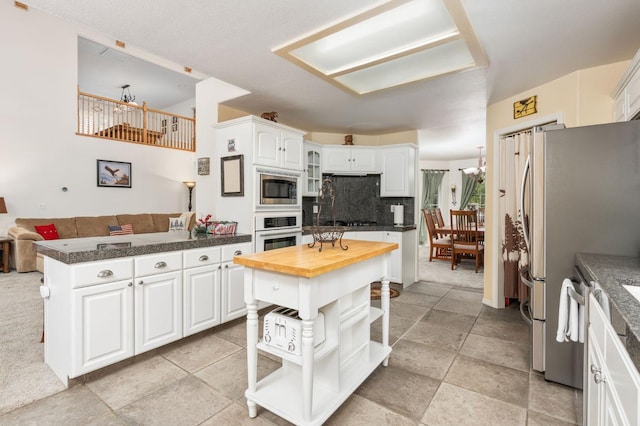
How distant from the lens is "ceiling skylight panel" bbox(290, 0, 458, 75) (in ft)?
6.57

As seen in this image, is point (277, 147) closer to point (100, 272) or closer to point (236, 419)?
point (100, 272)

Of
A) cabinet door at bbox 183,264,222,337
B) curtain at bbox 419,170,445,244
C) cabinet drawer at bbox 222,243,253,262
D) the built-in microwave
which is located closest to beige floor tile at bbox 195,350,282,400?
cabinet door at bbox 183,264,222,337

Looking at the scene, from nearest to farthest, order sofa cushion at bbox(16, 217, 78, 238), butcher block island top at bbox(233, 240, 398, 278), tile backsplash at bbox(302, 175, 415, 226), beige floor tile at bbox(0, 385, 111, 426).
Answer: butcher block island top at bbox(233, 240, 398, 278), beige floor tile at bbox(0, 385, 111, 426), tile backsplash at bbox(302, 175, 415, 226), sofa cushion at bbox(16, 217, 78, 238)

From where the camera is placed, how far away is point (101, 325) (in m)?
2.02

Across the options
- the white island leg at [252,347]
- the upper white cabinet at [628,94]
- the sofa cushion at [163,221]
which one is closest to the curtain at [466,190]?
the upper white cabinet at [628,94]

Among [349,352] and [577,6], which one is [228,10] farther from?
[349,352]

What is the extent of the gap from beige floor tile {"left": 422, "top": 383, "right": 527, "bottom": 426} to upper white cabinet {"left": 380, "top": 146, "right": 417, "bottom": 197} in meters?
3.23

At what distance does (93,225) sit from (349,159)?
5437 millimetres

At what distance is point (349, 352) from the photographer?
A: 2016mm

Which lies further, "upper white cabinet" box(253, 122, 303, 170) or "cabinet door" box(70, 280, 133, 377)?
"upper white cabinet" box(253, 122, 303, 170)

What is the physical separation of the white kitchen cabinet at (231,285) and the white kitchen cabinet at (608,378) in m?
2.55

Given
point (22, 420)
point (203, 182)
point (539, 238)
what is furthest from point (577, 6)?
point (22, 420)

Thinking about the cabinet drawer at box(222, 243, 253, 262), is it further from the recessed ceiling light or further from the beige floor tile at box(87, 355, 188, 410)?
the recessed ceiling light

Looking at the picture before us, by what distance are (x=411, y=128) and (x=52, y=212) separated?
7104 millimetres
